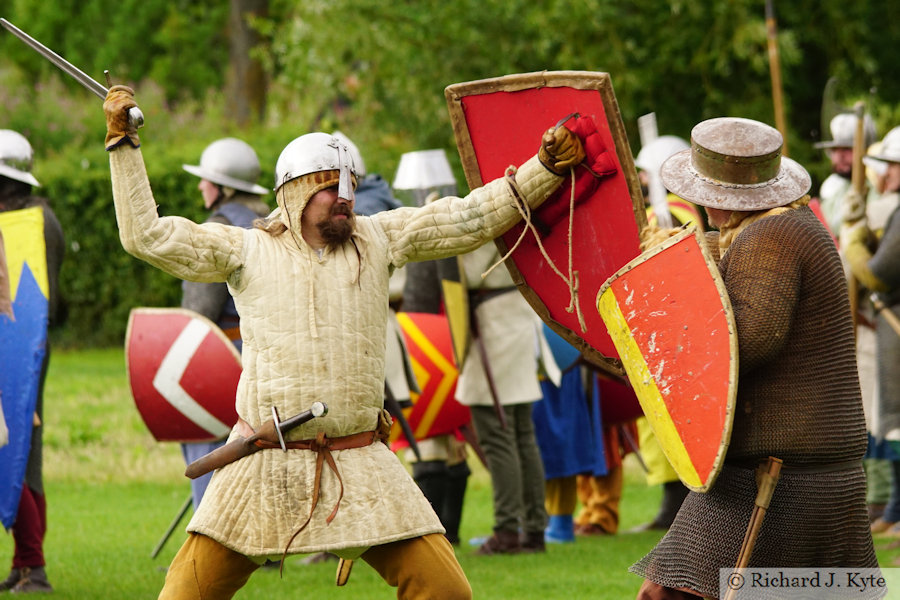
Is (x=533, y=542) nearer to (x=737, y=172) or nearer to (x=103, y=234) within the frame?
(x=737, y=172)

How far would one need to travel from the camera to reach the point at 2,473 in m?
5.91

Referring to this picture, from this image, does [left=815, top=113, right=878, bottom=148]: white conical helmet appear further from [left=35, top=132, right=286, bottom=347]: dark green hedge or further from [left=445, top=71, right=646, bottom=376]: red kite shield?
[left=35, top=132, right=286, bottom=347]: dark green hedge

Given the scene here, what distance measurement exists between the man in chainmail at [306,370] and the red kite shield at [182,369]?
1809 millimetres

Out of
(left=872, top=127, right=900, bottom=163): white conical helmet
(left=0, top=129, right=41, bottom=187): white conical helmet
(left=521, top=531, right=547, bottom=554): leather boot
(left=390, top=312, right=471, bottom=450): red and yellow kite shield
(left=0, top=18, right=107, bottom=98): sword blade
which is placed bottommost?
(left=521, top=531, right=547, bottom=554): leather boot

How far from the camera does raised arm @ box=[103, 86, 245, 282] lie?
3.93 m

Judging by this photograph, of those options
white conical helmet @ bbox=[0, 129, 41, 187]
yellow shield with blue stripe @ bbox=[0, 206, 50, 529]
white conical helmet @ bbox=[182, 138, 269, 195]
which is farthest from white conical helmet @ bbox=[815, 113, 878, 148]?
yellow shield with blue stripe @ bbox=[0, 206, 50, 529]

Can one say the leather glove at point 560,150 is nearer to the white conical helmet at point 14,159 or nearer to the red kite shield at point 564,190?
the red kite shield at point 564,190

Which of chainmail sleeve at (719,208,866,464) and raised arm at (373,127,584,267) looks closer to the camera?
chainmail sleeve at (719,208,866,464)

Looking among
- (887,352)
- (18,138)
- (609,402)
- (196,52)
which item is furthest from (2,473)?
(196,52)

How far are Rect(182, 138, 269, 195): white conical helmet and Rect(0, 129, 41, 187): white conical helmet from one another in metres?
0.74

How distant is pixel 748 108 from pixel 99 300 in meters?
7.98

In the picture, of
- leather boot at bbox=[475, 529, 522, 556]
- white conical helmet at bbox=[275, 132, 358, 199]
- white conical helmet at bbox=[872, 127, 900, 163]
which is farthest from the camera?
white conical helmet at bbox=[872, 127, 900, 163]

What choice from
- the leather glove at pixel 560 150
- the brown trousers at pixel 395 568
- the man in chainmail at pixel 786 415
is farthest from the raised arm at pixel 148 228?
the man in chainmail at pixel 786 415

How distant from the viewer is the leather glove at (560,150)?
167 inches
